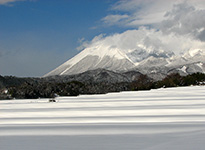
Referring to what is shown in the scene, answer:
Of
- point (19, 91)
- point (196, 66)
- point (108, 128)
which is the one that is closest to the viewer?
point (108, 128)

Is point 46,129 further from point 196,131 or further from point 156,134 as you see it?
point 196,131

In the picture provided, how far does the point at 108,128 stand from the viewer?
459 cm

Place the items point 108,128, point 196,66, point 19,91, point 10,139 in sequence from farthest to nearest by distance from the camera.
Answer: point 196,66
point 19,91
point 108,128
point 10,139

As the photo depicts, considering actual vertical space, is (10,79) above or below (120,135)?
above

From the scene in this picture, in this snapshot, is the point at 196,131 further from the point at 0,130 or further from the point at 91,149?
the point at 0,130

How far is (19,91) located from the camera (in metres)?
18.6

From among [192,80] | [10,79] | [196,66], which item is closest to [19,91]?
[192,80]

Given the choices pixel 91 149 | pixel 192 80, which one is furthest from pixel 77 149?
pixel 192 80

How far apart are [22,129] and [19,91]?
14321mm

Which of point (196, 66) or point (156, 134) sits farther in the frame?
point (196, 66)

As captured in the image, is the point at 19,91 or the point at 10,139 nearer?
the point at 10,139

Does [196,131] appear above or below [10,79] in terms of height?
below

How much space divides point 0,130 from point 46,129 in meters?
0.75

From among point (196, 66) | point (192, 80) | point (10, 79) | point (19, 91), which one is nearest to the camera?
point (19, 91)
